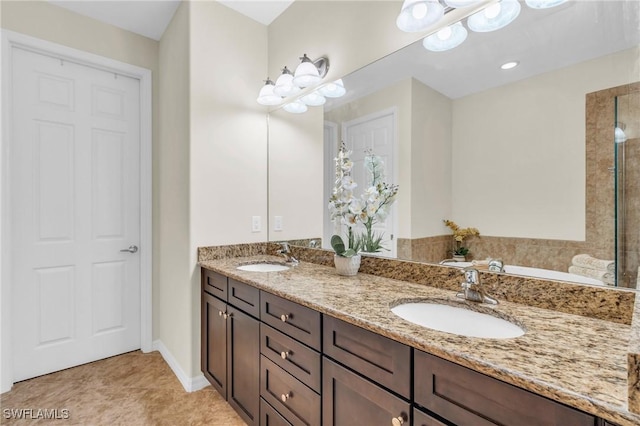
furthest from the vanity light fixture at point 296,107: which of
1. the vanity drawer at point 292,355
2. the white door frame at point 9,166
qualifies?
the vanity drawer at point 292,355

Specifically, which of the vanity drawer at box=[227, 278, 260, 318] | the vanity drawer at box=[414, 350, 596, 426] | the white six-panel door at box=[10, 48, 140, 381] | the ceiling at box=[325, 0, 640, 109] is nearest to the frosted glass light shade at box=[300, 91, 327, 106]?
the ceiling at box=[325, 0, 640, 109]

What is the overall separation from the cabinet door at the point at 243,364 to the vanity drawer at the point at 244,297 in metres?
0.03

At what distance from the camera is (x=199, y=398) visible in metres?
1.97

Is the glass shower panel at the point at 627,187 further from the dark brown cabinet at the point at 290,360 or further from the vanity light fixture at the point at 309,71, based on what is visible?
the vanity light fixture at the point at 309,71

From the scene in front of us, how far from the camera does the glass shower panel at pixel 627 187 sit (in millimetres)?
919

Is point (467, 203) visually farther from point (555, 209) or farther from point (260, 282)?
point (260, 282)

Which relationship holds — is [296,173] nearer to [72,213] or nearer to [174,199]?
[174,199]

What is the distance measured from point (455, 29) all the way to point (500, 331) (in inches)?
47.6

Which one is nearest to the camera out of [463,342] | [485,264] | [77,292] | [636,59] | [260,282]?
[463,342]

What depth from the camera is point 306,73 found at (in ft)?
6.23

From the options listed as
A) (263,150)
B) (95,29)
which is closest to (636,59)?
(263,150)

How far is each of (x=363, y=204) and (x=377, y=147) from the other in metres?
0.31

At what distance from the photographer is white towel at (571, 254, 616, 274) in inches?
37.9

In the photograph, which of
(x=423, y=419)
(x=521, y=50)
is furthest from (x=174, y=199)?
(x=521, y=50)
